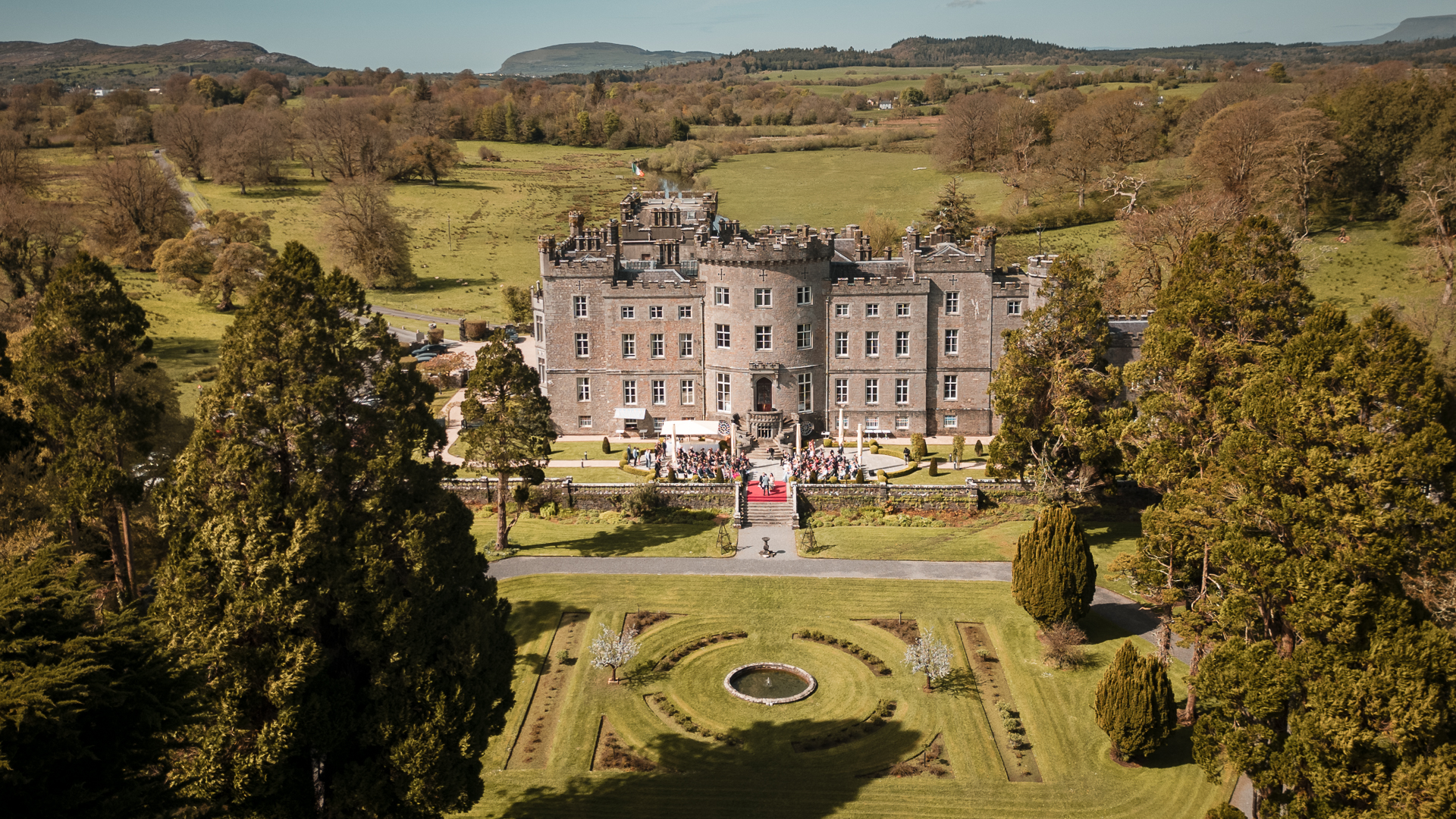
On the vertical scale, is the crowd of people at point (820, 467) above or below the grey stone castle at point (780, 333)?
below

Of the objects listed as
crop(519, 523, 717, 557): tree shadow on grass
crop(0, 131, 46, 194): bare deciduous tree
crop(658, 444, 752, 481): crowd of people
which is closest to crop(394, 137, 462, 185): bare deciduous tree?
crop(0, 131, 46, 194): bare deciduous tree

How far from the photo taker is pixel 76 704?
55.2ft

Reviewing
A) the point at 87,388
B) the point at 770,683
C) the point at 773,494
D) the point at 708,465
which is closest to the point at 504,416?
the point at 708,465

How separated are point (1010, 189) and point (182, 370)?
286ft

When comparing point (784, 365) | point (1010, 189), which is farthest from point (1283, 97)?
point (784, 365)

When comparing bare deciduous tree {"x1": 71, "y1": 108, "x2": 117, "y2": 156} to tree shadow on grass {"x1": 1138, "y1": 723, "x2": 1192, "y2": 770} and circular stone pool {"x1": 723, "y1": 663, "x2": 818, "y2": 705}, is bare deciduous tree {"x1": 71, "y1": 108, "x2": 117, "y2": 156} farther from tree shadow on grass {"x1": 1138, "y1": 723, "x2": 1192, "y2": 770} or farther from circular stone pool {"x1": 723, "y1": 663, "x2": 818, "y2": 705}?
tree shadow on grass {"x1": 1138, "y1": 723, "x2": 1192, "y2": 770}

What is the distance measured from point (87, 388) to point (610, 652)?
20023 millimetres

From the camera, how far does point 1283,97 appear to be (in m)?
106

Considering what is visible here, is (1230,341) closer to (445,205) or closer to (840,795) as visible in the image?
(840,795)

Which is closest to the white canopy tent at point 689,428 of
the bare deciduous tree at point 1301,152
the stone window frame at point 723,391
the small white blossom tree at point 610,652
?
the stone window frame at point 723,391

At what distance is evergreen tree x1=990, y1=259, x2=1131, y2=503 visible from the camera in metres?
49.5

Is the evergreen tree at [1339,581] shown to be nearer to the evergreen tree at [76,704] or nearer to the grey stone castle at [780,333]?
the evergreen tree at [76,704]

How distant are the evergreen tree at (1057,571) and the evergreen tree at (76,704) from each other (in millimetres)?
29654

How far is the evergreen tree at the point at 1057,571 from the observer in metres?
38.8
